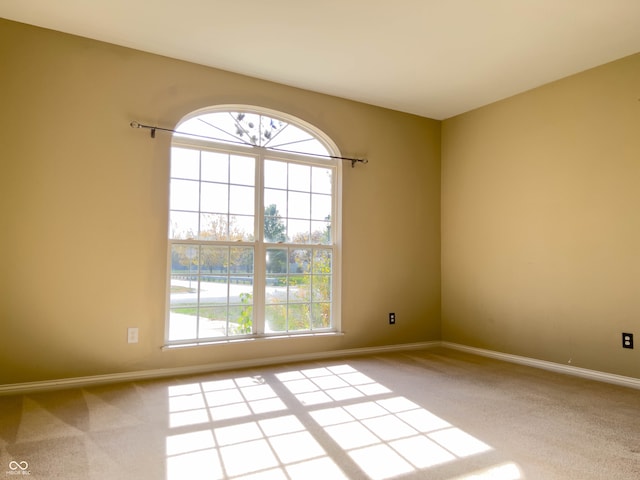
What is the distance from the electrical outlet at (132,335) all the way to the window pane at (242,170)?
1.51 meters

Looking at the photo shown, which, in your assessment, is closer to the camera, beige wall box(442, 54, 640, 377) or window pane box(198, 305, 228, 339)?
beige wall box(442, 54, 640, 377)

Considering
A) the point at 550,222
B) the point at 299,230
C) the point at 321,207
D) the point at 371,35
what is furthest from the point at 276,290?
the point at 550,222

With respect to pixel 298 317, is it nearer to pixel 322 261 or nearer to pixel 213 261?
pixel 322 261

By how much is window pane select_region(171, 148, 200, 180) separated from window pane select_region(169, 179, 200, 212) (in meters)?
0.06

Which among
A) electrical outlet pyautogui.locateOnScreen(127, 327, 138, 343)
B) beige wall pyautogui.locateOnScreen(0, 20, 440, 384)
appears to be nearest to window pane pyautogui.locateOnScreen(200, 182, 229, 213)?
beige wall pyautogui.locateOnScreen(0, 20, 440, 384)

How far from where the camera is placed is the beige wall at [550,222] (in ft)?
11.0

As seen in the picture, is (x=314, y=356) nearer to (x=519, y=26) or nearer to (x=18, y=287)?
(x=18, y=287)

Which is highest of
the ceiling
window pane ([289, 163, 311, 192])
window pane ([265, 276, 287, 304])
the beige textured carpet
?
the ceiling

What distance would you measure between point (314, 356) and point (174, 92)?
8.90ft

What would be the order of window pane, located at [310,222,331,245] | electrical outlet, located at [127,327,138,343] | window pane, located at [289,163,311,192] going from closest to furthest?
electrical outlet, located at [127,327,138,343], window pane, located at [289,163,311,192], window pane, located at [310,222,331,245]

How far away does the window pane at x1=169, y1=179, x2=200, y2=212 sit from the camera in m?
3.52

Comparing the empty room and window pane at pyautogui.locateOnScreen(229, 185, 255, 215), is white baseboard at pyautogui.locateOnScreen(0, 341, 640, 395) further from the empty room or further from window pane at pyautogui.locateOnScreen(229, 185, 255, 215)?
window pane at pyautogui.locateOnScreen(229, 185, 255, 215)

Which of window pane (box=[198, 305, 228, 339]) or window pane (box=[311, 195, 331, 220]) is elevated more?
window pane (box=[311, 195, 331, 220])

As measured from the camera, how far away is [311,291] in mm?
4133
